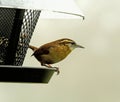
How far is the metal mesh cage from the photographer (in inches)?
47.0

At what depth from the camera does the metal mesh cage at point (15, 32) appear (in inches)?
47.0

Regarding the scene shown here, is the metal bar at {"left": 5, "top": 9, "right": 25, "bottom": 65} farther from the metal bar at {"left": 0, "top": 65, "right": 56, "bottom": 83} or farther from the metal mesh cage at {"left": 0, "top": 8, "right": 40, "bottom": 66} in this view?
the metal bar at {"left": 0, "top": 65, "right": 56, "bottom": 83}

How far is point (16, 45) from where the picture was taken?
48.4 inches

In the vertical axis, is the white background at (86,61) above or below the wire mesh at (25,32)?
below

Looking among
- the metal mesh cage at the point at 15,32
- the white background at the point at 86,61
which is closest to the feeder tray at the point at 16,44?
the metal mesh cage at the point at 15,32

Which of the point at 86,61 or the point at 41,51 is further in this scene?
the point at 86,61

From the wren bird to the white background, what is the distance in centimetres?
76

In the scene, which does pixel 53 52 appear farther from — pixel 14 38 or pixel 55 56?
pixel 14 38

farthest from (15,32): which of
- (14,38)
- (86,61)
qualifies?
(86,61)

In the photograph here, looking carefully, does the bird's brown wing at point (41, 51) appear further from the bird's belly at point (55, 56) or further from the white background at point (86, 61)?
the white background at point (86, 61)

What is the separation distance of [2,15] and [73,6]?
0.19 m

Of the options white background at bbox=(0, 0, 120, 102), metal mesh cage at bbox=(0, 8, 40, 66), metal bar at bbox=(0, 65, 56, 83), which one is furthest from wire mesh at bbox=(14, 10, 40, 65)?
white background at bbox=(0, 0, 120, 102)

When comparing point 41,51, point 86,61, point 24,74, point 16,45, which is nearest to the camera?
point 24,74

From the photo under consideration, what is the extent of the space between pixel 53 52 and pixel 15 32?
0.48ft
